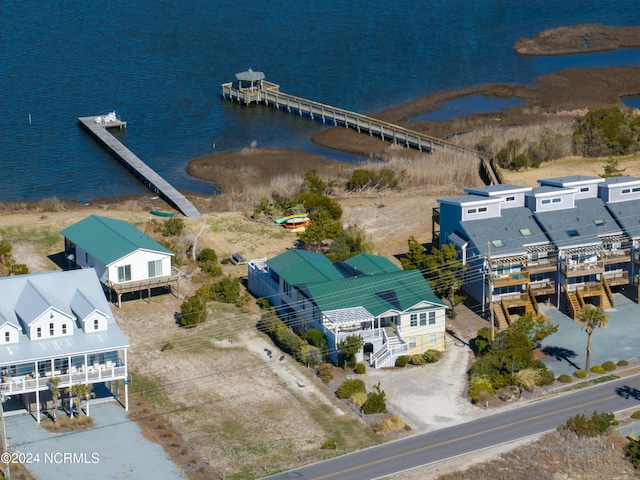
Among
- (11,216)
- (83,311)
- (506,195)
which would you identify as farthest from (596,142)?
(83,311)

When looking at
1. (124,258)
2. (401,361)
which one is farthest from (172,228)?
(401,361)

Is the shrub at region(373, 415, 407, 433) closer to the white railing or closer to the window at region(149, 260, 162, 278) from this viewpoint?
the white railing

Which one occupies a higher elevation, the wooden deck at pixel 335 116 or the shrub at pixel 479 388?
the wooden deck at pixel 335 116

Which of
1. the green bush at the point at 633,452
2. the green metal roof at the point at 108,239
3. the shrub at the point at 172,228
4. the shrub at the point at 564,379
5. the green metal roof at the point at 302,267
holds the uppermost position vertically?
the green metal roof at the point at 108,239

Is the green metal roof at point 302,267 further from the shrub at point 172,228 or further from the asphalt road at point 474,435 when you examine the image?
the asphalt road at point 474,435

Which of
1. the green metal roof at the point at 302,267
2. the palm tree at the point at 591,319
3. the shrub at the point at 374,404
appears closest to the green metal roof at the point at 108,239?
the green metal roof at the point at 302,267

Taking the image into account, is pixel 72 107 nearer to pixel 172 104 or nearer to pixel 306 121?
pixel 172 104
